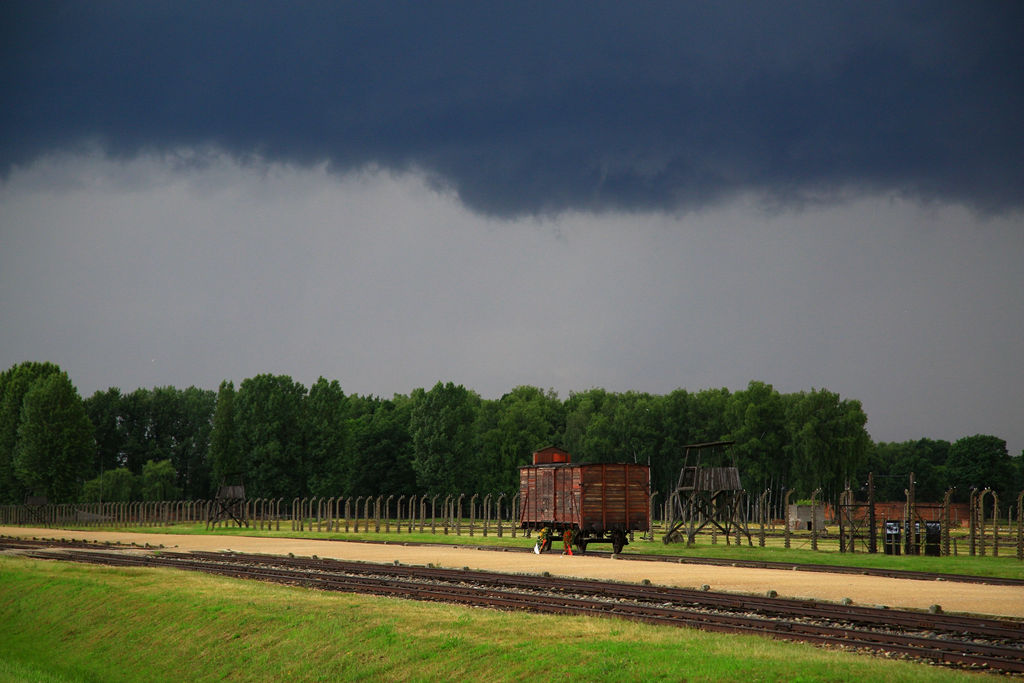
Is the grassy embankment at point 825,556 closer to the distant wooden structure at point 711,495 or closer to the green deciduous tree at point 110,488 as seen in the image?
the distant wooden structure at point 711,495

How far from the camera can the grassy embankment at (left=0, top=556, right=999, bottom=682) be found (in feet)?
54.6

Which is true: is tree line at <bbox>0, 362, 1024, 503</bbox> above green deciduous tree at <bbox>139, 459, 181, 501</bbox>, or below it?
above

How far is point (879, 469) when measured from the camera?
529 ft

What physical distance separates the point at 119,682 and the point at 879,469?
505ft

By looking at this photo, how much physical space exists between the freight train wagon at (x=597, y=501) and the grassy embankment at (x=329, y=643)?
18365 millimetres

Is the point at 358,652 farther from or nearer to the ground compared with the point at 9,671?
farther from the ground

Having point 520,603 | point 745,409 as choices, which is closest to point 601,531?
point 520,603

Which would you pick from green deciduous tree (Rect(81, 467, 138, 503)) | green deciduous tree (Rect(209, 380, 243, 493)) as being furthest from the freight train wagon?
green deciduous tree (Rect(81, 467, 138, 503))

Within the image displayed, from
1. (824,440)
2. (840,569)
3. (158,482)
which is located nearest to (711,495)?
(840,569)

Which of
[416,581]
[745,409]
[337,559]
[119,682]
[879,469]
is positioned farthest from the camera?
[879,469]

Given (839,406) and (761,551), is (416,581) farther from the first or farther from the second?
(839,406)

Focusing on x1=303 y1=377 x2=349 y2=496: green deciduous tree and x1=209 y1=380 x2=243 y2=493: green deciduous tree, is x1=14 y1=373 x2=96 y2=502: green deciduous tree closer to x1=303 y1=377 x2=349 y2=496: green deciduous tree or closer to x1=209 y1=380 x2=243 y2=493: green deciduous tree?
x1=209 y1=380 x2=243 y2=493: green deciduous tree

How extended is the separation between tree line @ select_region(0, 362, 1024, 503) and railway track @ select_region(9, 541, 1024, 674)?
6867cm

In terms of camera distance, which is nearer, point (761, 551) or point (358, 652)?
point (358, 652)
